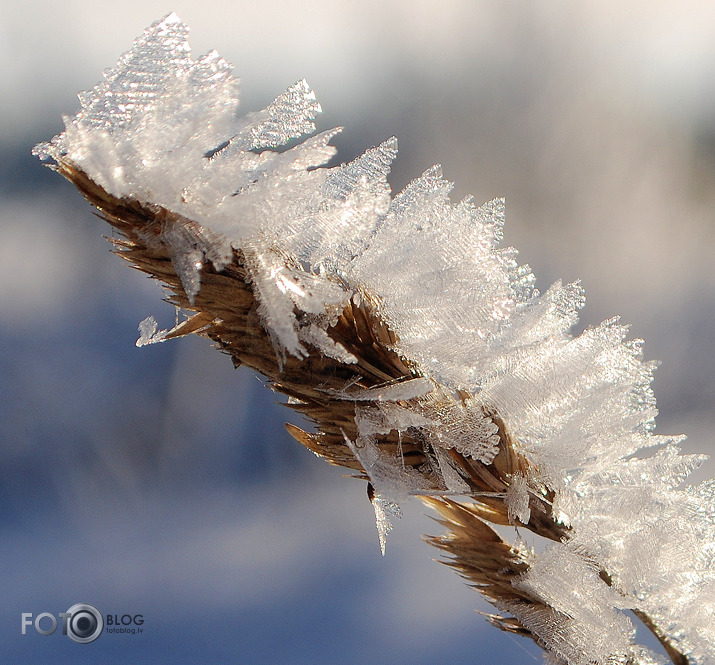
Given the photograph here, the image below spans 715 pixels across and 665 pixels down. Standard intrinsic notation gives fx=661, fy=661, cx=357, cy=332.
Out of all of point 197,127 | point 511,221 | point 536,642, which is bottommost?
point 536,642

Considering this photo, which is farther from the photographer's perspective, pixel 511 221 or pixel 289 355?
pixel 511 221

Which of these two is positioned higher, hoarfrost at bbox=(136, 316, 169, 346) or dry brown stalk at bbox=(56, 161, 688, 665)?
hoarfrost at bbox=(136, 316, 169, 346)

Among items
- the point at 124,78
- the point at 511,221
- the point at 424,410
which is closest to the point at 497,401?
the point at 424,410

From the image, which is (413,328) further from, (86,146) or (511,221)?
(511,221)

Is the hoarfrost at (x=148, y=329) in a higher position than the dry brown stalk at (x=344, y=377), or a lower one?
higher

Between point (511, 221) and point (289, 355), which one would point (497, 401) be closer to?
A: point (289, 355)

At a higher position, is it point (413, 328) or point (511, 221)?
point (511, 221)

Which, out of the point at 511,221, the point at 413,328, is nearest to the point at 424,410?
the point at 413,328
